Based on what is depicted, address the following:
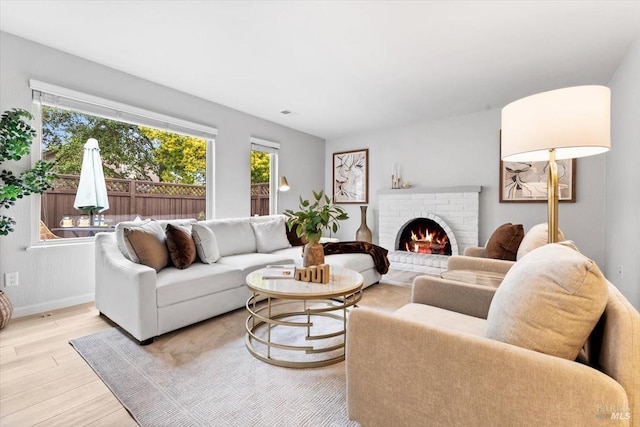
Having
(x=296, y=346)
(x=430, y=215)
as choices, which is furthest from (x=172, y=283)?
(x=430, y=215)

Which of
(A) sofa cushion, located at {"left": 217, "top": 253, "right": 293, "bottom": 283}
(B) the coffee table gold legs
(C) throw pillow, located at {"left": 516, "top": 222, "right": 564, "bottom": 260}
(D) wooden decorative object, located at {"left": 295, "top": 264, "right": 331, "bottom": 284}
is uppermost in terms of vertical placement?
(C) throw pillow, located at {"left": 516, "top": 222, "right": 564, "bottom": 260}

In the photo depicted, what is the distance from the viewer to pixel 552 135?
142 centimetres

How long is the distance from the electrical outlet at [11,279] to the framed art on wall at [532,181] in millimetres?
5466

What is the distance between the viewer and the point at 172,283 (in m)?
2.28

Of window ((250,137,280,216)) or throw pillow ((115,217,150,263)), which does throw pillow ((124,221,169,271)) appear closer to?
throw pillow ((115,217,150,263))

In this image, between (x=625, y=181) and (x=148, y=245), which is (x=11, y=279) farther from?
(x=625, y=181)

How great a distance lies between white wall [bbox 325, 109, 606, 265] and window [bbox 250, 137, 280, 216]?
5.09 feet

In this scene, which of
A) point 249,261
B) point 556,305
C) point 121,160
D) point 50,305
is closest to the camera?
point 556,305

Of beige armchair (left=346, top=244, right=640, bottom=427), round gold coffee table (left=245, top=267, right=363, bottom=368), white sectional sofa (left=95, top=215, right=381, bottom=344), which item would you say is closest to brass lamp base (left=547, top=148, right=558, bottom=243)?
beige armchair (left=346, top=244, right=640, bottom=427)

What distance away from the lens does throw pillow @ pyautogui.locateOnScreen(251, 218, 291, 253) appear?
365 centimetres

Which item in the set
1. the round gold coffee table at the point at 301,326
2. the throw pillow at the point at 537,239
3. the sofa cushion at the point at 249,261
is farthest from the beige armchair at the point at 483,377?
the sofa cushion at the point at 249,261

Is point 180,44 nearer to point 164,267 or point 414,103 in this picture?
point 164,267

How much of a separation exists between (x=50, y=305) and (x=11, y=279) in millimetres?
379

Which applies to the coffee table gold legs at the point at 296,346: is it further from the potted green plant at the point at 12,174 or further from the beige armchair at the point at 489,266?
the potted green plant at the point at 12,174
